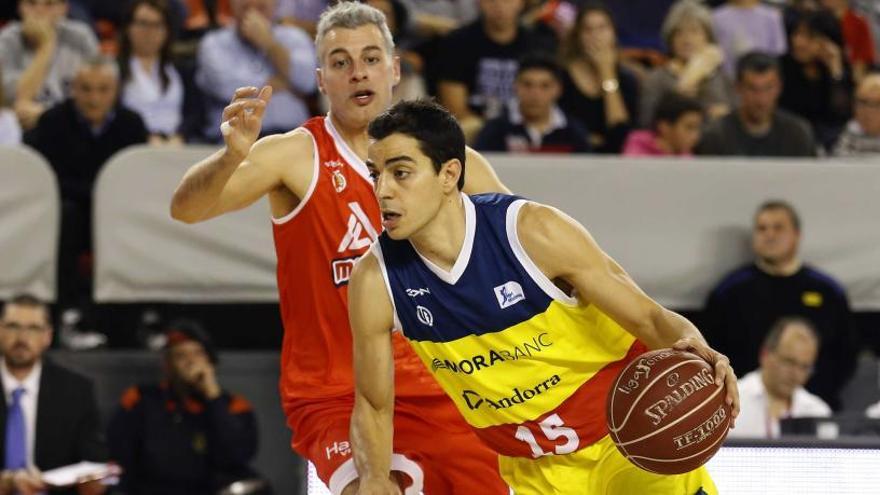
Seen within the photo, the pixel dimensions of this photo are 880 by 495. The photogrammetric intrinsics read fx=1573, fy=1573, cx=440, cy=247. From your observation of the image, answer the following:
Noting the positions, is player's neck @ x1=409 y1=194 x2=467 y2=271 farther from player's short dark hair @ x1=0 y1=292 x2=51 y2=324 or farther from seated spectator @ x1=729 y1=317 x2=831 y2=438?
player's short dark hair @ x1=0 y1=292 x2=51 y2=324

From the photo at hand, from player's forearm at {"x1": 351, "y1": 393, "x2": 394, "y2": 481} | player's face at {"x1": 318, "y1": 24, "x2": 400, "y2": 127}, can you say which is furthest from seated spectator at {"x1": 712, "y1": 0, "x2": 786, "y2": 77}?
player's forearm at {"x1": 351, "y1": 393, "x2": 394, "y2": 481}

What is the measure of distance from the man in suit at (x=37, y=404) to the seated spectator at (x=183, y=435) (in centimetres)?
25

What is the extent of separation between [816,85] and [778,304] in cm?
247

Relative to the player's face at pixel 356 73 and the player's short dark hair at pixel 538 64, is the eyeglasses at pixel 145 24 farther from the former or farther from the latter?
the player's face at pixel 356 73

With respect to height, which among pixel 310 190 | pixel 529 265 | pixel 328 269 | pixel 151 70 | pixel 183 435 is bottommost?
pixel 183 435

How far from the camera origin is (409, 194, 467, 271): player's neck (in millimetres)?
4352

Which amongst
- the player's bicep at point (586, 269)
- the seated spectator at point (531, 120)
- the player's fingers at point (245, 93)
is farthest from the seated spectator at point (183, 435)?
the player's bicep at point (586, 269)

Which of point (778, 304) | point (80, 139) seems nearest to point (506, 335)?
point (778, 304)

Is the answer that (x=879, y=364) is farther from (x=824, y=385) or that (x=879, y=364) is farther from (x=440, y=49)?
(x=440, y=49)

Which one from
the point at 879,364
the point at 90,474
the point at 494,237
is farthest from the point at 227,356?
the point at 494,237

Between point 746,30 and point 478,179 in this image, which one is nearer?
point 478,179

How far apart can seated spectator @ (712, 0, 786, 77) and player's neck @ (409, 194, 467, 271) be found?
6.47 m

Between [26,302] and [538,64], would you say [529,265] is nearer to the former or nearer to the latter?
[26,302]

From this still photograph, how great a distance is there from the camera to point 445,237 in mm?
4367
